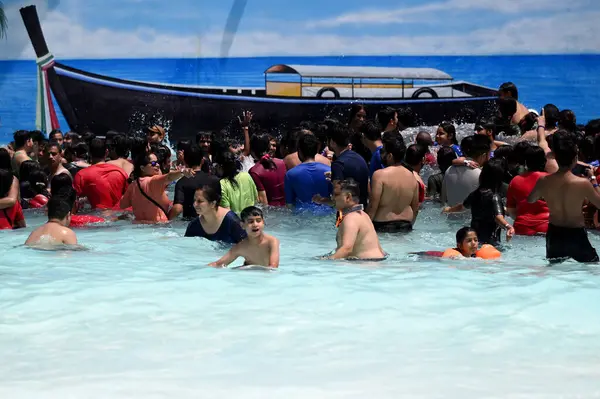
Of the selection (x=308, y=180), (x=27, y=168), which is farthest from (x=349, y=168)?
(x=27, y=168)

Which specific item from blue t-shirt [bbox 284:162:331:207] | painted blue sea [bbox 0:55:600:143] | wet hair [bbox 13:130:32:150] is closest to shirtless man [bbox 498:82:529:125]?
blue t-shirt [bbox 284:162:331:207]

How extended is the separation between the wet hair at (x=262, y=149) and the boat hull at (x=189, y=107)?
7.28m

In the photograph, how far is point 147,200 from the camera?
7910 millimetres

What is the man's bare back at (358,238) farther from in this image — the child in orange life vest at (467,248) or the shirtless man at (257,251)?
the child in orange life vest at (467,248)

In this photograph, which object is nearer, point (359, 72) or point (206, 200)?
point (206, 200)

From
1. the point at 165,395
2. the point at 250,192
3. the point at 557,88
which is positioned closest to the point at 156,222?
the point at 250,192

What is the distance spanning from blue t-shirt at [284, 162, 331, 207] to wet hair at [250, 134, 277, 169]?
584 millimetres

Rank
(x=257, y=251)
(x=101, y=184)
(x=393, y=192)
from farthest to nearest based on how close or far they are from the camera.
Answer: (x=101, y=184), (x=393, y=192), (x=257, y=251)

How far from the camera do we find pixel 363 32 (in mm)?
15992

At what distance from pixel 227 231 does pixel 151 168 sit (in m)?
1.35

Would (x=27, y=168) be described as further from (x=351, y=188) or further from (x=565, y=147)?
(x=565, y=147)

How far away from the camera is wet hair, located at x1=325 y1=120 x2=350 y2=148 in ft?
24.9

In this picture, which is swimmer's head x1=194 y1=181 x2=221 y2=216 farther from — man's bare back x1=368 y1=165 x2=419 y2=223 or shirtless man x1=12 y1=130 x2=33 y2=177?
shirtless man x1=12 y1=130 x2=33 y2=177

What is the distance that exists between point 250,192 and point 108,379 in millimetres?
3549
